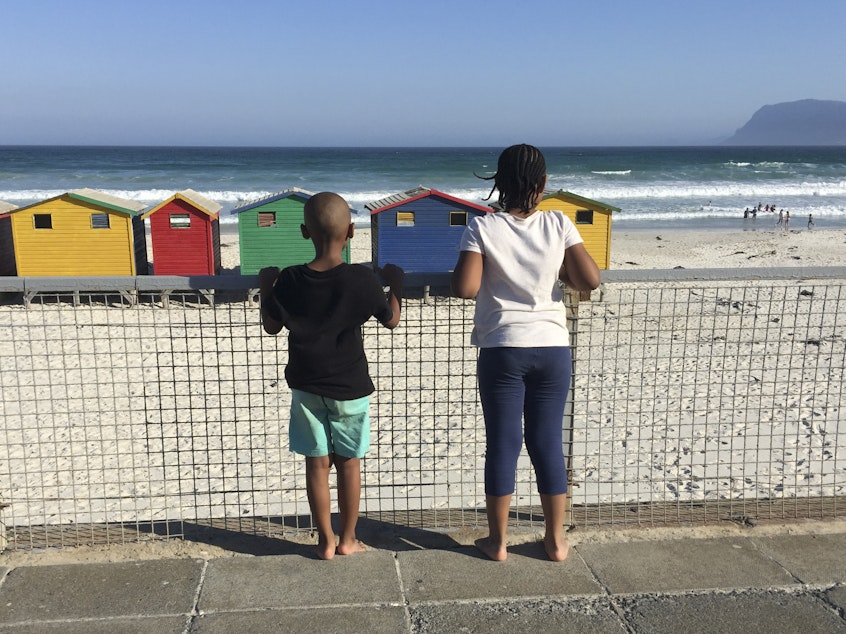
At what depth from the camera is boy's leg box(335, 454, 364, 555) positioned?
299cm

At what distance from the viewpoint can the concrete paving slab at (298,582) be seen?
2.79 m

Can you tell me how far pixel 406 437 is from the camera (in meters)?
3.88

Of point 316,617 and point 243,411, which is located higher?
point 316,617

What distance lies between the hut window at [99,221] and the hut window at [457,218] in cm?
553

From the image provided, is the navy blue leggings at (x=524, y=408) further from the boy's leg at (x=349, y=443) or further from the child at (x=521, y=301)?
the boy's leg at (x=349, y=443)

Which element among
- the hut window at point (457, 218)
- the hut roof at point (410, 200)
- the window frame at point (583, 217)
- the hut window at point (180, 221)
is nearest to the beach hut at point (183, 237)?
the hut window at point (180, 221)

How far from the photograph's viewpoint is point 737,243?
72.4 feet

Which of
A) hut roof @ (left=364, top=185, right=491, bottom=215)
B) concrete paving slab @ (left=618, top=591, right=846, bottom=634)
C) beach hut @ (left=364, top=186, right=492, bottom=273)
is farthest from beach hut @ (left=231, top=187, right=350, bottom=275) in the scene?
concrete paving slab @ (left=618, top=591, right=846, bottom=634)

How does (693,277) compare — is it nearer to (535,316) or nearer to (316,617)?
(535,316)

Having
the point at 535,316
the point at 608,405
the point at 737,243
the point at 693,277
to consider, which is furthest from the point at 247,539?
the point at 737,243

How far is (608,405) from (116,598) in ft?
17.8

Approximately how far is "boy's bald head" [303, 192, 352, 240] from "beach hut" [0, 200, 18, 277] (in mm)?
12115

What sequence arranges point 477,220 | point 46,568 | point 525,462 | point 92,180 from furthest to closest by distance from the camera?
point 92,180 < point 525,462 < point 46,568 < point 477,220

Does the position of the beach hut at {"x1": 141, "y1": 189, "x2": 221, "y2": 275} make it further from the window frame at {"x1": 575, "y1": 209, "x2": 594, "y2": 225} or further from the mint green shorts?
the mint green shorts
